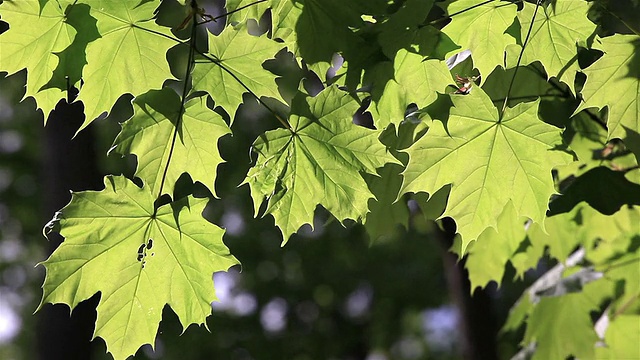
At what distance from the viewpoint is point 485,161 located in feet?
5.48

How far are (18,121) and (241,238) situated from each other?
420cm

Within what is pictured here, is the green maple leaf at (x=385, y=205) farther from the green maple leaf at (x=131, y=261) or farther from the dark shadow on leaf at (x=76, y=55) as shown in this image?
the dark shadow on leaf at (x=76, y=55)

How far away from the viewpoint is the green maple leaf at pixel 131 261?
66.0 inches

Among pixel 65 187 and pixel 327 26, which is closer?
pixel 327 26

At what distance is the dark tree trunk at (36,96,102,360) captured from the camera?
5.96 m

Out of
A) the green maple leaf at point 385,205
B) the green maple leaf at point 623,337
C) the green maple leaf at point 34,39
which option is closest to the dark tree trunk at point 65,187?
the green maple leaf at point 385,205

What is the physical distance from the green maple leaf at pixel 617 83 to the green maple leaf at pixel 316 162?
481 millimetres

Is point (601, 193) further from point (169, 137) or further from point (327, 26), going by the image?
point (169, 137)

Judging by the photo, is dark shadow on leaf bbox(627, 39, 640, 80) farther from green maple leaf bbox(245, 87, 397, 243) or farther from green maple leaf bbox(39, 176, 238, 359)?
green maple leaf bbox(39, 176, 238, 359)

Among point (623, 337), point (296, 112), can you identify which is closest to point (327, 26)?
point (296, 112)

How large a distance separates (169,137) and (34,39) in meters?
0.37

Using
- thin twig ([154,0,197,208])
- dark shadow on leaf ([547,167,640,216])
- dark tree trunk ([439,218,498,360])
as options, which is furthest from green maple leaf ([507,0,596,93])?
dark tree trunk ([439,218,498,360])

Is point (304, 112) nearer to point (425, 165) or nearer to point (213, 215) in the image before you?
point (425, 165)

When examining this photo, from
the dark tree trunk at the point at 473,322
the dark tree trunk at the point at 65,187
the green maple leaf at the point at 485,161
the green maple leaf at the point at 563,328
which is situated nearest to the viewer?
the green maple leaf at the point at 485,161
